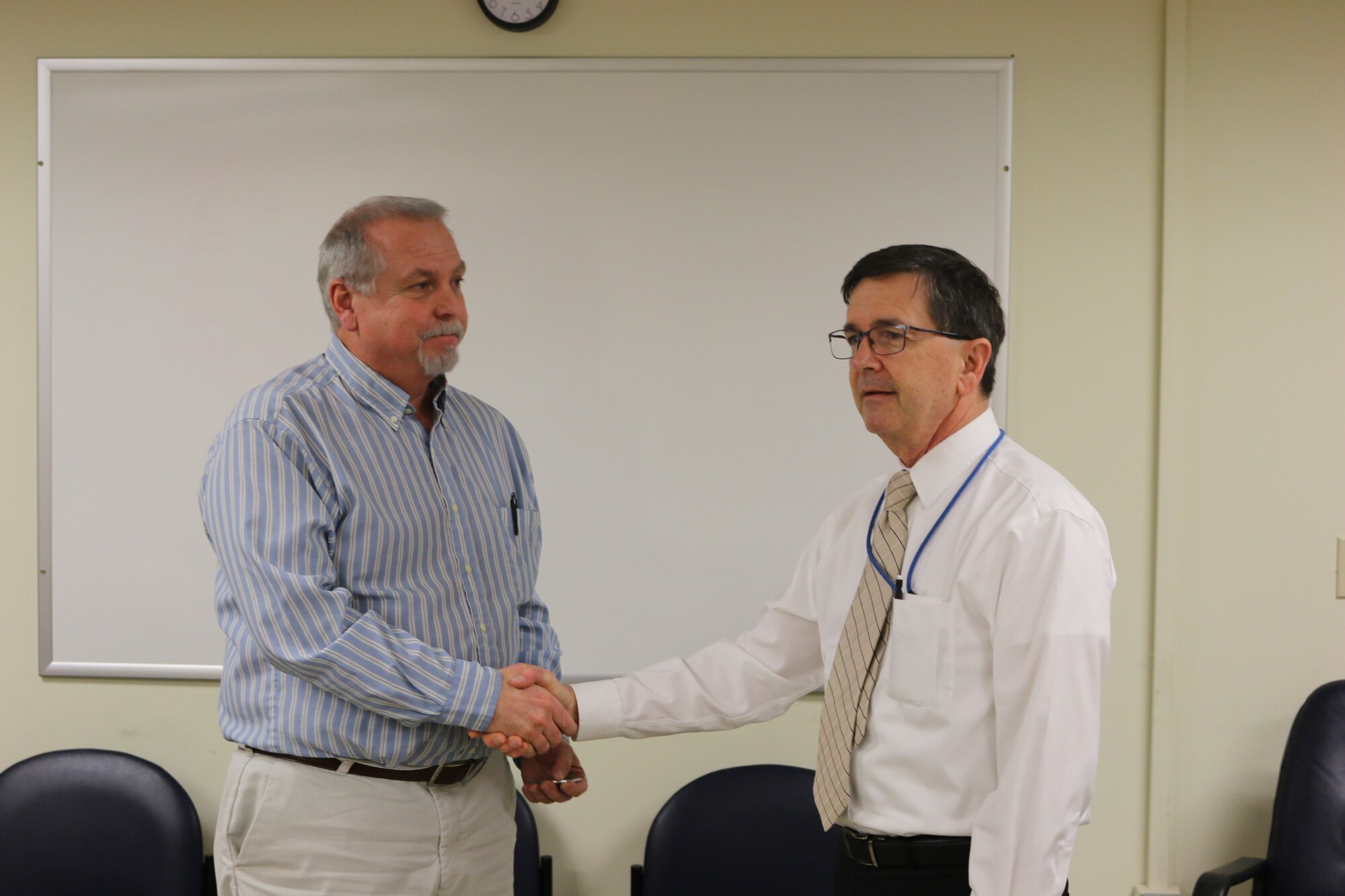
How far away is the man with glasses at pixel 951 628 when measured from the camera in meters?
1.48

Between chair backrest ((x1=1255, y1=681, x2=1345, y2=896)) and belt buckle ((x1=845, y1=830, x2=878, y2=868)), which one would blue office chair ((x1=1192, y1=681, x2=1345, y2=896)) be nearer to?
chair backrest ((x1=1255, y1=681, x2=1345, y2=896))

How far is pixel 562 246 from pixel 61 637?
1.72 metres

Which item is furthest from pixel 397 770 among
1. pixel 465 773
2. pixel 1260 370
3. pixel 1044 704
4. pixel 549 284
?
pixel 1260 370

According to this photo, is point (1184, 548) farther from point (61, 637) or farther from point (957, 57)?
point (61, 637)

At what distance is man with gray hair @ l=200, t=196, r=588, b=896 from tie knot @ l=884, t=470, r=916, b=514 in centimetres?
75

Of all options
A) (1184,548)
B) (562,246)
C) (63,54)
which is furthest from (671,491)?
(63,54)

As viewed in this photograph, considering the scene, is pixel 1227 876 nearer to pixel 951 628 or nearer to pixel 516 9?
pixel 951 628

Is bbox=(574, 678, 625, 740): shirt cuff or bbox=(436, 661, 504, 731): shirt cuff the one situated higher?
bbox=(436, 661, 504, 731): shirt cuff

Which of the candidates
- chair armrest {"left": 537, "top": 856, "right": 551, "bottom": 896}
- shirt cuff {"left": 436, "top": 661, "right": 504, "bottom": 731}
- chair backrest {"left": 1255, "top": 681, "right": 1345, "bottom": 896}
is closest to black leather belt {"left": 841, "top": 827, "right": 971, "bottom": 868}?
shirt cuff {"left": 436, "top": 661, "right": 504, "bottom": 731}

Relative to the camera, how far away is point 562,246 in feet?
9.12

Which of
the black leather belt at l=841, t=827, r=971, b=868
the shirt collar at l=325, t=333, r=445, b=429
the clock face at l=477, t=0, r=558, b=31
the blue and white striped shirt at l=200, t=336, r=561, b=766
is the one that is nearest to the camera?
the black leather belt at l=841, t=827, r=971, b=868

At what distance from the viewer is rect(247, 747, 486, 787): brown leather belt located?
1825mm

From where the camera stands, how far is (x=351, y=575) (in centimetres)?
182

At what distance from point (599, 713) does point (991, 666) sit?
0.84m
